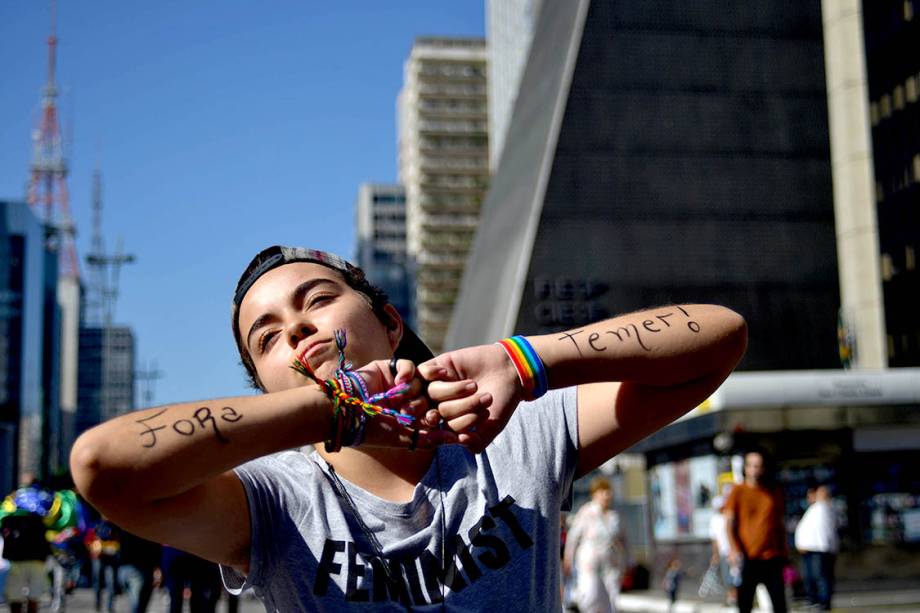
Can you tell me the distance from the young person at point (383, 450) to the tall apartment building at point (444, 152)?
12135 centimetres

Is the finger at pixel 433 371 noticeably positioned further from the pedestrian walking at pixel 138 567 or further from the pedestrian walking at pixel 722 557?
the pedestrian walking at pixel 722 557

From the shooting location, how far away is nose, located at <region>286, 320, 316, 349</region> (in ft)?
7.13

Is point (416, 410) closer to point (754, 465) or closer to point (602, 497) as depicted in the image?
point (754, 465)

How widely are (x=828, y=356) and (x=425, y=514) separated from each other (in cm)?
3256

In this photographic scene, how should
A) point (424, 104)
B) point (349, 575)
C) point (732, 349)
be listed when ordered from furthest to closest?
point (424, 104)
point (732, 349)
point (349, 575)

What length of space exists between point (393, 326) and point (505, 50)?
82254 millimetres

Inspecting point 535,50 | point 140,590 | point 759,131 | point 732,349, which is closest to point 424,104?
point 535,50

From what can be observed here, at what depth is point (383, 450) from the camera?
7.29 feet

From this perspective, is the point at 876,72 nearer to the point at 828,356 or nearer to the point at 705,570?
the point at 828,356

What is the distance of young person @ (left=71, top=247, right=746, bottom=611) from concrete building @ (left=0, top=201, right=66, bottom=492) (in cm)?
11787

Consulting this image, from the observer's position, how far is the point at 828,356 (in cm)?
3316

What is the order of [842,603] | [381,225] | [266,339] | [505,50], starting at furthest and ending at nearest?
[381,225], [505,50], [842,603], [266,339]

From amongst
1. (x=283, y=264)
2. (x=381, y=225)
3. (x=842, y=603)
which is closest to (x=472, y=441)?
(x=283, y=264)

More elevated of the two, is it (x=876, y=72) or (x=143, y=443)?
(x=876, y=72)
